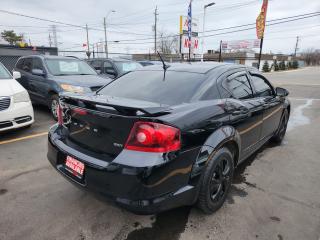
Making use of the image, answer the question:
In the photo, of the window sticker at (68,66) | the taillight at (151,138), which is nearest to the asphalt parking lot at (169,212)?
the taillight at (151,138)

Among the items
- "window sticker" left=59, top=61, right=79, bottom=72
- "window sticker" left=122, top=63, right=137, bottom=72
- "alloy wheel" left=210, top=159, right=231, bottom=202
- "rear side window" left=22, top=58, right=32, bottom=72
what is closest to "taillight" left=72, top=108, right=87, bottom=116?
"alloy wheel" left=210, top=159, right=231, bottom=202

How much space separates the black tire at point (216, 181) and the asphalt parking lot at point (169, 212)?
144 millimetres

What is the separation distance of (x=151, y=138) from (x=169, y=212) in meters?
1.09

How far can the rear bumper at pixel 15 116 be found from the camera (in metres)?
4.38

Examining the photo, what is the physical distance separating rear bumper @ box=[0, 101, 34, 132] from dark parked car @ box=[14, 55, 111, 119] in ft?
3.49

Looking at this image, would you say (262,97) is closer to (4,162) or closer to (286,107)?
(286,107)

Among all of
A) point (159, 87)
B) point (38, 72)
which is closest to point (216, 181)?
point (159, 87)

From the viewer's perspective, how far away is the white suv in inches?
172

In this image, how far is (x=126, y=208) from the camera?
1895 millimetres

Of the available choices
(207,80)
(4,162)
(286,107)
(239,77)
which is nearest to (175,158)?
(207,80)

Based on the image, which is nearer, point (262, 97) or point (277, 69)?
point (262, 97)

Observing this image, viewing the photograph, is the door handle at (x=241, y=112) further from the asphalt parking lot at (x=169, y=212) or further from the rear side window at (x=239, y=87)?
the asphalt parking lot at (x=169, y=212)

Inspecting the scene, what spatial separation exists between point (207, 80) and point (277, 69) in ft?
150

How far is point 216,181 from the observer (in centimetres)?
248
